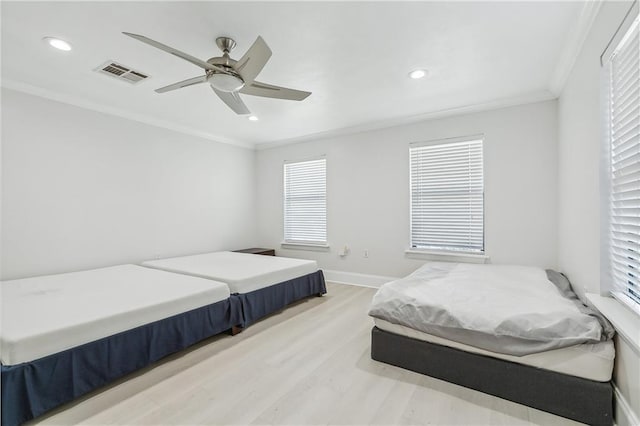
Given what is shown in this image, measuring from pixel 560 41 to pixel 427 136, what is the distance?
1.80 metres

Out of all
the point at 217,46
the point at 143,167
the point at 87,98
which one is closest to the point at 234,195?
the point at 143,167

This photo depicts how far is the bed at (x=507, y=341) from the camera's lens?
1.59 meters

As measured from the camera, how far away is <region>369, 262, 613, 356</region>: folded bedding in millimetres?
1670

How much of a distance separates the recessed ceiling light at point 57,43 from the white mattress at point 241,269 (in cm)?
231

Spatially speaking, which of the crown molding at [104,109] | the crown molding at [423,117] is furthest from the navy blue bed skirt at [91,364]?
the crown molding at [423,117]

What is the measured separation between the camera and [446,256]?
386cm

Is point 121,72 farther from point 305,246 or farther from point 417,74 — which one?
point 305,246

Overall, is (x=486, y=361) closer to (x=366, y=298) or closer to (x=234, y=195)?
(x=366, y=298)

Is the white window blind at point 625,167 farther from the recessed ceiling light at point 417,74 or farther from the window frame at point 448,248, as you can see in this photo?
the window frame at point 448,248

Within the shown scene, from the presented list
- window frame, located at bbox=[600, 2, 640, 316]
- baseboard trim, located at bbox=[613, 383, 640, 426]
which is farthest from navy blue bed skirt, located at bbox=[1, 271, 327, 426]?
window frame, located at bbox=[600, 2, 640, 316]

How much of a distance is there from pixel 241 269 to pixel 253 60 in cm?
232

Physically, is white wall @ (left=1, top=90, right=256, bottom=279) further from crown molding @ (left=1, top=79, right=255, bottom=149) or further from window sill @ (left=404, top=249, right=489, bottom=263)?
window sill @ (left=404, top=249, right=489, bottom=263)

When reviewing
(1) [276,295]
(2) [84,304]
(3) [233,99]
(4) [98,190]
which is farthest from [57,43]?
(1) [276,295]

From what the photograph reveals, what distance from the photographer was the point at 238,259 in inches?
163
